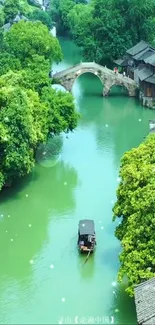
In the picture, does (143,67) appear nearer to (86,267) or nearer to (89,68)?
(89,68)

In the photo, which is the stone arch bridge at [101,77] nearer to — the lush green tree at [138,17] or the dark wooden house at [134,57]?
the dark wooden house at [134,57]

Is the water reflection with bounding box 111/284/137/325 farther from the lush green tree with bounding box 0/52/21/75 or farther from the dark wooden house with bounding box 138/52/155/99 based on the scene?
the dark wooden house with bounding box 138/52/155/99

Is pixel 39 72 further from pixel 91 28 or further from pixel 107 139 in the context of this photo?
pixel 91 28

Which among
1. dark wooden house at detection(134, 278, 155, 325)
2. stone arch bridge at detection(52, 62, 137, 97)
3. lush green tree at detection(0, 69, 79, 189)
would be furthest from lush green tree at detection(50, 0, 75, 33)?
dark wooden house at detection(134, 278, 155, 325)

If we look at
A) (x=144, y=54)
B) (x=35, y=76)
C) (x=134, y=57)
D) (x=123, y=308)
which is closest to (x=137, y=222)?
(x=123, y=308)

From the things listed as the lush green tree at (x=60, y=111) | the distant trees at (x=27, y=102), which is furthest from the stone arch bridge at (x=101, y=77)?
the lush green tree at (x=60, y=111)

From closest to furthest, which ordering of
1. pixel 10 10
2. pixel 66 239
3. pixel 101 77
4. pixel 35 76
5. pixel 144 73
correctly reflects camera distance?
pixel 66 239
pixel 35 76
pixel 144 73
pixel 101 77
pixel 10 10

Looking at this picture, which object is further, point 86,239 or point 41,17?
point 41,17

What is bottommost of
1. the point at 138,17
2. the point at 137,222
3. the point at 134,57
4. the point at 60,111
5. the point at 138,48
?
the point at 137,222
